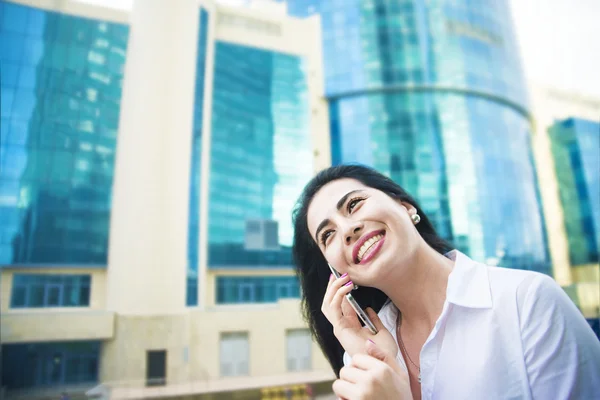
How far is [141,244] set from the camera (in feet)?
16.8

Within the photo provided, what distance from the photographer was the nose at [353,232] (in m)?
0.62

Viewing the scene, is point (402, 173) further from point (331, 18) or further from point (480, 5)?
point (480, 5)

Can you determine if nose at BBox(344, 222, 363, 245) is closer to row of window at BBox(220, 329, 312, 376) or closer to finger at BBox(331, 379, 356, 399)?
finger at BBox(331, 379, 356, 399)

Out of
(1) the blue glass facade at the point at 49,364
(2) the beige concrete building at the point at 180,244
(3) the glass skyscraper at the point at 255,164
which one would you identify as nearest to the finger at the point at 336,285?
(2) the beige concrete building at the point at 180,244

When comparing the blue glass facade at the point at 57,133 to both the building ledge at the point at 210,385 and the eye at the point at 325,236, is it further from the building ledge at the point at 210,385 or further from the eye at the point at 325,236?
the eye at the point at 325,236

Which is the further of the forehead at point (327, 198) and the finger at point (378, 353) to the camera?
the forehead at point (327, 198)

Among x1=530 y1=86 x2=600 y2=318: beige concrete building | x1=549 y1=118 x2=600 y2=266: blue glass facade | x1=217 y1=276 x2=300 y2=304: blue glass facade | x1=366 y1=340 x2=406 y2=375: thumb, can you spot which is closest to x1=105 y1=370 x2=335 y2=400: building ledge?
x1=217 y1=276 x2=300 y2=304: blue glass facade


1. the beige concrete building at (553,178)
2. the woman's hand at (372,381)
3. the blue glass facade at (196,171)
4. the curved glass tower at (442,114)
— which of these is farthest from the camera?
the curved glass tower at (442,114)

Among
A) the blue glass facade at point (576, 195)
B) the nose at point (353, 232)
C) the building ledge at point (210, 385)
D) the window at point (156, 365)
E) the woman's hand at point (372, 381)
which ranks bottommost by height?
the building ledge at point (210, 385)

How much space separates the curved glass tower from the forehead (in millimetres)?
7668

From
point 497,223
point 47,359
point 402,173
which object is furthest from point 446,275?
point 497,223

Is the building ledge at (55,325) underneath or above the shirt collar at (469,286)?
underneath

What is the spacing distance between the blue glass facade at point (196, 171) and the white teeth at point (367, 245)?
17.0 ft

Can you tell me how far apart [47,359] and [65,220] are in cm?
182
